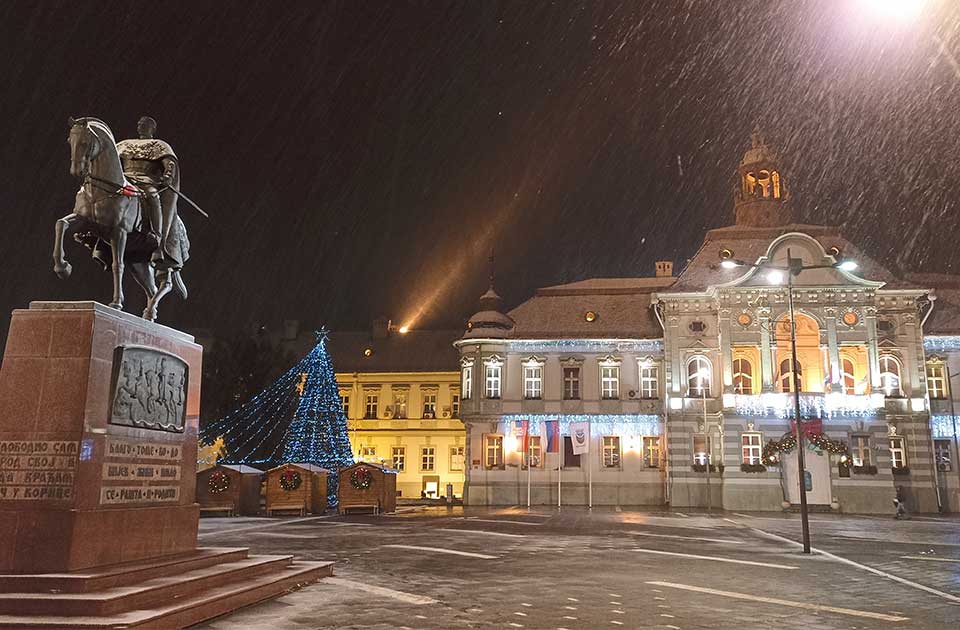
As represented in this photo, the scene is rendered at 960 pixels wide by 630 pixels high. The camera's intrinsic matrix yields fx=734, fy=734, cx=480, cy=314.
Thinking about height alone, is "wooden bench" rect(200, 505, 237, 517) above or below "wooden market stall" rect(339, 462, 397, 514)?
below

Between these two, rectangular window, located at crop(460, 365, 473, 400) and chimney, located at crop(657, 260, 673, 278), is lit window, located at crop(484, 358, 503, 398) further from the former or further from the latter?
chimney, located at crop(657, 260, 673, 278)

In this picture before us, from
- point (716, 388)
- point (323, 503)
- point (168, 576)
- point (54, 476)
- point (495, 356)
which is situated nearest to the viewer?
point (54, 476)

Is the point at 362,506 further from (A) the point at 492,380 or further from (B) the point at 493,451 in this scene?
(A) the point at 492,380

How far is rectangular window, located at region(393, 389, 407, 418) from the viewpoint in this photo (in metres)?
56.8

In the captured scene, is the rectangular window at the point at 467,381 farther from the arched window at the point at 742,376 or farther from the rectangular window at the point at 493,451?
the arched window at the point at 742,376

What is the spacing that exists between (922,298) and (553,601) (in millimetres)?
39754

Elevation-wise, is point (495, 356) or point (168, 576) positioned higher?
point (495, 356)

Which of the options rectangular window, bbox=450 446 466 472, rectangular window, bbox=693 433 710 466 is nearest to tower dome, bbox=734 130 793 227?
rectangular window, bbox=693 433 710 466

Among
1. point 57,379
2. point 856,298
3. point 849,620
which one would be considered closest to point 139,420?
point 57,379

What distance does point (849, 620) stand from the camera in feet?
32.5

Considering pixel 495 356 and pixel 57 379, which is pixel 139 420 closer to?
pixel 57 379

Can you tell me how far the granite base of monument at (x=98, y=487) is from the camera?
27.7 ft

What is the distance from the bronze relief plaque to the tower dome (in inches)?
1721

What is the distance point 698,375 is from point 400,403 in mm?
23629
